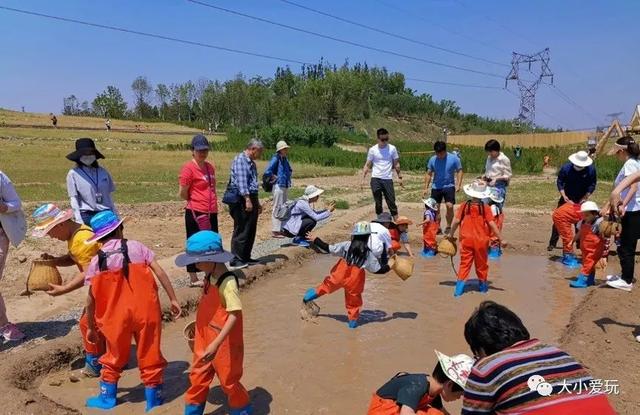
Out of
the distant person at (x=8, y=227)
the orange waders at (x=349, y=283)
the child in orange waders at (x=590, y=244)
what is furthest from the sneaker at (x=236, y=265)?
the child in orange waders at (x=590, y=244)

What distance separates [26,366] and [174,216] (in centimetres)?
857

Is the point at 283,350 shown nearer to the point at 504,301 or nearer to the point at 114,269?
the point at 114,269

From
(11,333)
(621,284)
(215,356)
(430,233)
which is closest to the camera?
(215,356)

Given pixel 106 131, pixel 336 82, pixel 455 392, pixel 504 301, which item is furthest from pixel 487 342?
pixel 336 82

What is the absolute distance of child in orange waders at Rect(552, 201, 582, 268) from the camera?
8.48 meters

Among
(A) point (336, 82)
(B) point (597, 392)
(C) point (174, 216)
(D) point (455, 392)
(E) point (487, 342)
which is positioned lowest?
(C) point (174, 216)

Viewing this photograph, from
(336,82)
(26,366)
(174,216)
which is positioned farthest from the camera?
(336,82)

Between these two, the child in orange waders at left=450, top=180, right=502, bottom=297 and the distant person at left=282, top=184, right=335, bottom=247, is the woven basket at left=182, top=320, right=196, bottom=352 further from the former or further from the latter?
the distant person at left=282, top=184, right=335, bottom=247

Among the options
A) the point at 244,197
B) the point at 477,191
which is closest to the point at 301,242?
the point at 244,197

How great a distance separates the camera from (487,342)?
2.52 m

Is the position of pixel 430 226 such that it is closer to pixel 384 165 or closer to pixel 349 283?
pixel 384 165

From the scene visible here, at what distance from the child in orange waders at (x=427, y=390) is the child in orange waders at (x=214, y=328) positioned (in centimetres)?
116

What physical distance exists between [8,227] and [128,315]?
233 centimetres

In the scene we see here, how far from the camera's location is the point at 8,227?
5523 millimetres
